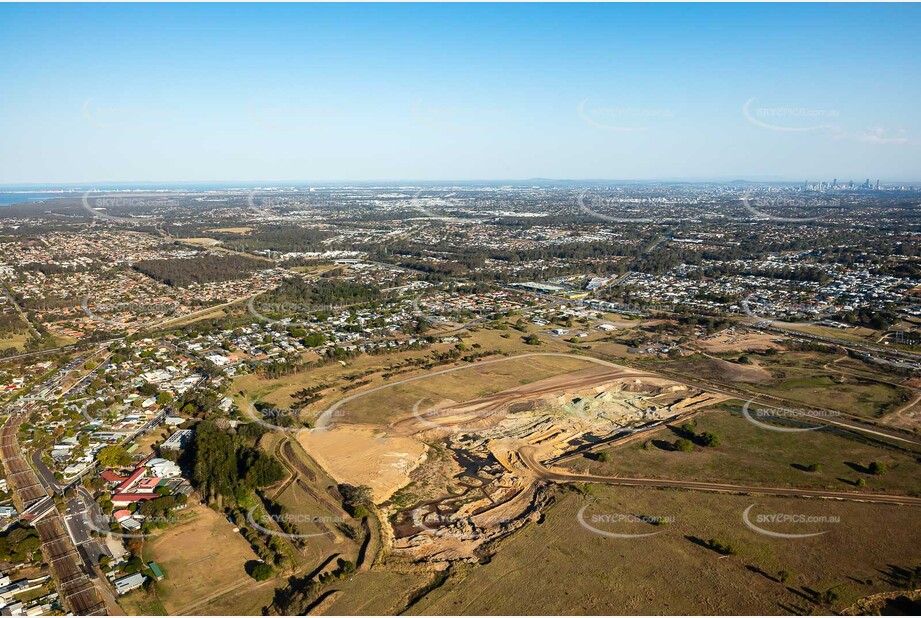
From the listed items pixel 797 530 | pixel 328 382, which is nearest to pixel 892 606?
pixel 797 530

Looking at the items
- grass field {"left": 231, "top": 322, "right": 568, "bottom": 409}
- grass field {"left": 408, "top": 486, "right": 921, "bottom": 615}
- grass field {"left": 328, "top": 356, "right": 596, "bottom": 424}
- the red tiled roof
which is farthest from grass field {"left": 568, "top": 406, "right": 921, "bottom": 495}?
the red tiled roof

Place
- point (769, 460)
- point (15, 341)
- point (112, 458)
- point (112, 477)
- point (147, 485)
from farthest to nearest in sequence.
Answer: point (15, 341), point (769, 460), point (112, 458), point (112, 477), point (147, 485)

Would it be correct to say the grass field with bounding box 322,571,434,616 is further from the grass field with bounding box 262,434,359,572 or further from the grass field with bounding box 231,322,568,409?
the grass field with bounding box 231,322,568,409

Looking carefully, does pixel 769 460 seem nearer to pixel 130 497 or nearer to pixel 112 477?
pixel 130 497

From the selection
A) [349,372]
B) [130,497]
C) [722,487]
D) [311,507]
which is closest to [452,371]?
[349,372]

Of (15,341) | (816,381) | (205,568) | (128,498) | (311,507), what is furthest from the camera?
(15,341)

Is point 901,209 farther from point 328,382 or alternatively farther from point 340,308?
point 328,382
